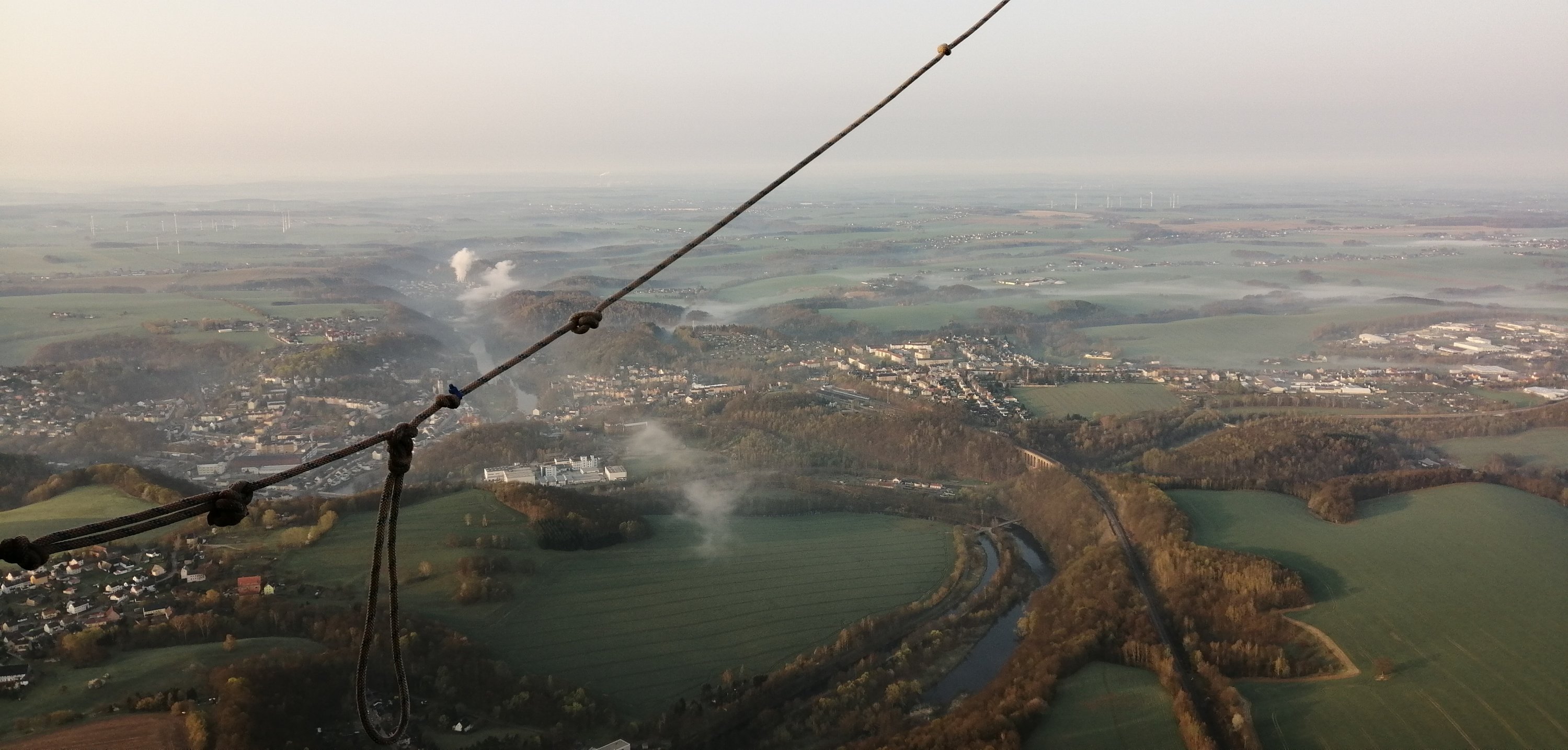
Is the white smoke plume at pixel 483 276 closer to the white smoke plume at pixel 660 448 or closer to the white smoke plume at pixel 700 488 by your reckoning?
the white smoke plume at pixel 660 448

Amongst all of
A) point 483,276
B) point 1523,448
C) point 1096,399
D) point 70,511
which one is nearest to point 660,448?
point 70,511

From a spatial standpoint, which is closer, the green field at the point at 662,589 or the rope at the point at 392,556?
the rope at the point at 392,556

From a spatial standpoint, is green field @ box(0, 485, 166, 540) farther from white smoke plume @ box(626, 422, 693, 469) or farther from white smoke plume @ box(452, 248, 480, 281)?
white smoke plume @ box(452, 248, 480, 281)

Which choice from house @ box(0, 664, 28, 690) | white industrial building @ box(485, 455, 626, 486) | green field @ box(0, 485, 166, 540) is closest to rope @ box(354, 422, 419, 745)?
house @ box(0, 664, 28, 690)

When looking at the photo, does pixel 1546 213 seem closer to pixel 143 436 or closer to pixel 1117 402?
pixel 1117 402

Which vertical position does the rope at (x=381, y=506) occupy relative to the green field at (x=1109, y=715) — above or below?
above

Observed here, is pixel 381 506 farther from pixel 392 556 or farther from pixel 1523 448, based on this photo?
pixel 1523 448

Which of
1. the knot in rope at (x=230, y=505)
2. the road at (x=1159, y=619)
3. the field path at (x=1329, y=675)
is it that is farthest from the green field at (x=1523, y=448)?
the knot in rope at (x=230, y=505)

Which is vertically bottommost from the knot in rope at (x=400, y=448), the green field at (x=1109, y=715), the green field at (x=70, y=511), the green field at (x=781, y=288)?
the green field at (x=1109, y=715)
